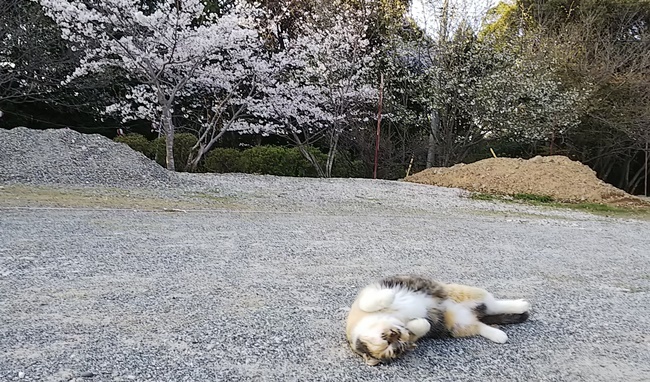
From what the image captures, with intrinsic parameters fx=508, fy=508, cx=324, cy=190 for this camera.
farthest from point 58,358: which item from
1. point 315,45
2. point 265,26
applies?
point 265,26

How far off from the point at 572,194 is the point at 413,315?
330 inches

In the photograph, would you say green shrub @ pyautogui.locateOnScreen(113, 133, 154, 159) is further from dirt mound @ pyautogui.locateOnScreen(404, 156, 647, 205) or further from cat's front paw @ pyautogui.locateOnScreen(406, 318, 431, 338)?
cat's front paw @ pyautogui.locateOnScreen(406, 318, 431, 338)

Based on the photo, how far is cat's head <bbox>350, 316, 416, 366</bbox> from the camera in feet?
5.96

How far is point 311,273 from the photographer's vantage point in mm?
3176

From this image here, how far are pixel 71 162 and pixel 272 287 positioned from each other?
584 centimetres

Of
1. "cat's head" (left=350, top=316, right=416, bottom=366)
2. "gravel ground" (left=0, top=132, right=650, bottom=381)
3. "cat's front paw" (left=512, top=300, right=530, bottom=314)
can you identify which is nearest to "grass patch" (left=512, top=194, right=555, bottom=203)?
"gravel ground" (left=0, top=132, right=650, bottom=381)

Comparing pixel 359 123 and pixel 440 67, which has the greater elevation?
pixel 440 67

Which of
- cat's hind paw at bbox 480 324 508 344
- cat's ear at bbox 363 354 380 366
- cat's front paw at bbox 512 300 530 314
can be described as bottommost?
cat's ear at bbox 363 354 380 366

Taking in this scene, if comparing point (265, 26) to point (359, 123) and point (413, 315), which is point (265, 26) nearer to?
point (359, 123)

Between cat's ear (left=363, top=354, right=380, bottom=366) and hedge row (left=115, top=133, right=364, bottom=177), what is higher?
hedge row (left=115, top=133, right=364, bottom=177)

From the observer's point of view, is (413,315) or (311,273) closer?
(413,315)

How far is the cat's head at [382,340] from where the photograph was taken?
1.82m

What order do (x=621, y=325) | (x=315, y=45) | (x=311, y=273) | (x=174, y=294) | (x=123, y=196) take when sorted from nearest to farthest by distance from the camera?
1. (x=621, y=325)
2. (x=174, y=294)
3. (x=311, y=273)
4. (x=123, y=196)
5. (x=315, y=45)

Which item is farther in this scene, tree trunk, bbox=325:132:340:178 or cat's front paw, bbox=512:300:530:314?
tree trunk, bbox=325:132:340:178
